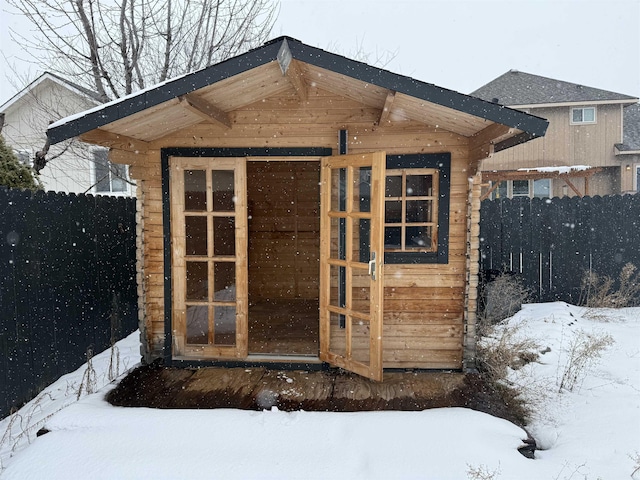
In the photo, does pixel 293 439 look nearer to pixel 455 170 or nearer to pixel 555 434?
pixel 555 434

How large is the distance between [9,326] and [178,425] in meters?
1.95

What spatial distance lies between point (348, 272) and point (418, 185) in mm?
1098

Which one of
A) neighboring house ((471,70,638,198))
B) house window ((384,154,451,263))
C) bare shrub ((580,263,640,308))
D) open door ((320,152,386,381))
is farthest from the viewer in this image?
neighboring house ((471,70,638,198))

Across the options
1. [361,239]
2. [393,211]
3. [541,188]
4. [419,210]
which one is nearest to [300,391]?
[361,239]

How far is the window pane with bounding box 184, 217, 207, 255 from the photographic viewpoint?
4.21m

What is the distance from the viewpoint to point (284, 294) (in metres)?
7.75

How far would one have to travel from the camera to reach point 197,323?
436cm

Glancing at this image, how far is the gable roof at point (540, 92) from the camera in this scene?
13891 mm

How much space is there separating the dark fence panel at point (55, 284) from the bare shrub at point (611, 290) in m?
7.38

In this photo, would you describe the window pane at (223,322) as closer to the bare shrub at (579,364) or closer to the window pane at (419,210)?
the window pane at (419,210)

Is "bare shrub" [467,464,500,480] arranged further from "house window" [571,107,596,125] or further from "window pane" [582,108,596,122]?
"window pane" [582,108,596,122]

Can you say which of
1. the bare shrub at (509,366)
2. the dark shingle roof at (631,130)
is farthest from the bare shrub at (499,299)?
the dark shingle roof at (631,130)

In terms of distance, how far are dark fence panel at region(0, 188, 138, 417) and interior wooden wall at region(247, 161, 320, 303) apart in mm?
2297

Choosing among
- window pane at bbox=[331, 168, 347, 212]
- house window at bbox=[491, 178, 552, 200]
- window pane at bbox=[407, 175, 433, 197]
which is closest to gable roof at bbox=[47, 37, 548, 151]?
window pane at bbox=[407, 175, 433, 197]
